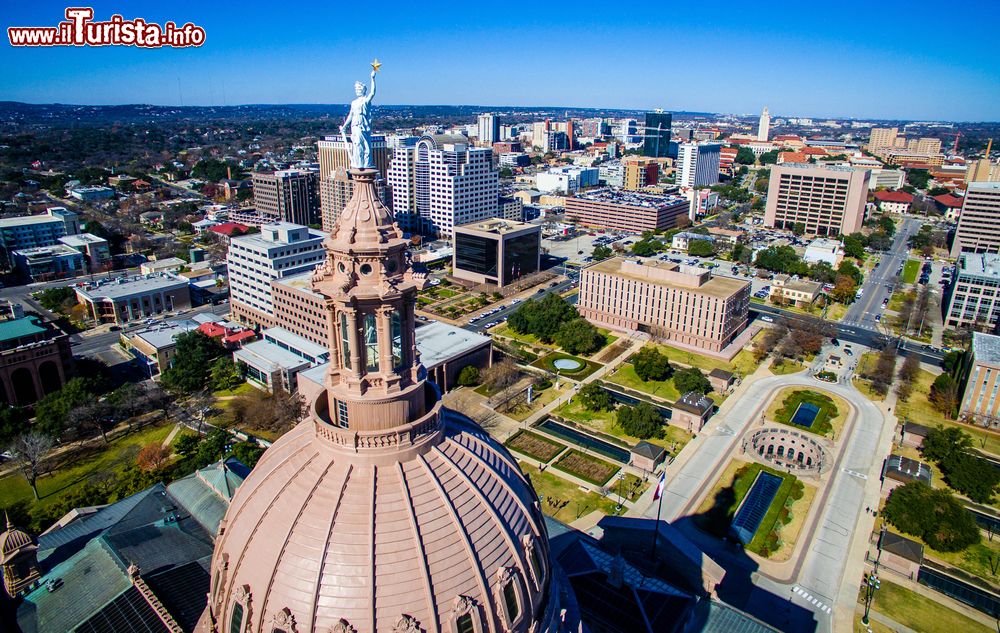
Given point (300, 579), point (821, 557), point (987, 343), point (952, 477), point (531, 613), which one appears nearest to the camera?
point (300, 579)

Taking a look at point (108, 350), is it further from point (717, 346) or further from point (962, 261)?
point (962, 261)

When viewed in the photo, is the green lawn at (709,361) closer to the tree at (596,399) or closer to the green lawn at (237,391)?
the tree at (596,399)

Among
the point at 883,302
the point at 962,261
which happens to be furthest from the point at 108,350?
the point at 962,261

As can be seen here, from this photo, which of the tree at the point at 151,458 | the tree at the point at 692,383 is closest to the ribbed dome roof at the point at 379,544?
the tree at the point at 151,458

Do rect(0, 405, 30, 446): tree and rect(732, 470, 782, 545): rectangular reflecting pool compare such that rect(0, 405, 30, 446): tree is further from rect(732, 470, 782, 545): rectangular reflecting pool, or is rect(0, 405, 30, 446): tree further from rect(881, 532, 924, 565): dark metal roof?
rect(881, 532, 924, 565): dark metal roof

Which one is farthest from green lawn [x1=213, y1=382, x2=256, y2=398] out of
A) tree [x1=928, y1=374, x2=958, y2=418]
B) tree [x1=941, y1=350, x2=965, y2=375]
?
tree [x1=941, y1=350, x2=965, y2=375]

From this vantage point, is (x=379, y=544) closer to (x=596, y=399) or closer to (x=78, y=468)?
(x=596, y=399)

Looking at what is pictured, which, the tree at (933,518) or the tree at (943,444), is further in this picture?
the tree at (943,444)
